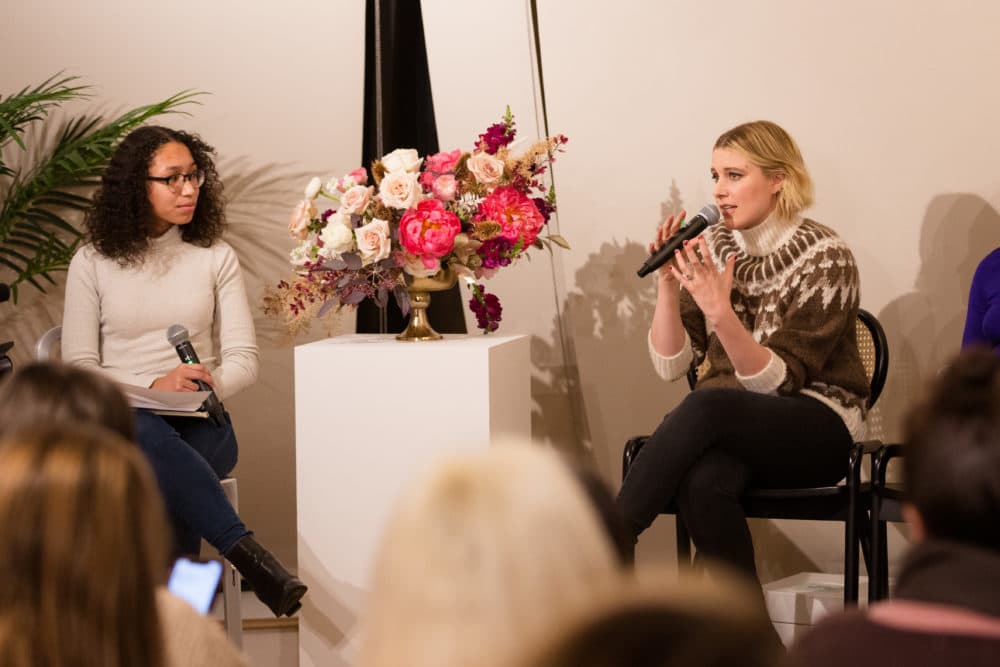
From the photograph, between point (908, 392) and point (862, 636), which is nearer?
point (862, 636)

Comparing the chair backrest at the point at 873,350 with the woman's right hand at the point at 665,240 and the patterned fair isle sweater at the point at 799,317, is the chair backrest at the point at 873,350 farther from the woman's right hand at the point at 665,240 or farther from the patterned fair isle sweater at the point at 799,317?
the woman's right hand at the point at 665,240

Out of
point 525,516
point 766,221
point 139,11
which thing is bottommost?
point 525,516

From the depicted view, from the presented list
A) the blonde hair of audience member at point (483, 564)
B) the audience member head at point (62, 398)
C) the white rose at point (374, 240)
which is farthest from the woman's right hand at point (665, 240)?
the blonde hair of audience member at point (483, 564)

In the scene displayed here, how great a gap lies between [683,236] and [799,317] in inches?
13.4

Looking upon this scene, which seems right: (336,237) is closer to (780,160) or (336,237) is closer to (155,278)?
(155,278)

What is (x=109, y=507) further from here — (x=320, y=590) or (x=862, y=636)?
(x=320, y=590)

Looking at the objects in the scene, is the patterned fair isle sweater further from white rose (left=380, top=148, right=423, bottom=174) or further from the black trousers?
white rose (left=380, top=148, right=423, bottom=174)

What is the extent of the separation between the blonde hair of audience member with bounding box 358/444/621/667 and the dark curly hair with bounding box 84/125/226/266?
2690 mm

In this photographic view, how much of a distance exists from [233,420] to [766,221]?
6.20 feet

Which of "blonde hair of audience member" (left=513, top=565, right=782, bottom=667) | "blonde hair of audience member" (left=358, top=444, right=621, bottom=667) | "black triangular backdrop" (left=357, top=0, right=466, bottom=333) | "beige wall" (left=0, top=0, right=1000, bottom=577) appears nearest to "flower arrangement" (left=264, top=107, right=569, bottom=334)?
"beige wall" (left=0, top=0, right=1000, bottom=577)

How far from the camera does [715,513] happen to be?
2.79 m

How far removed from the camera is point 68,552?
0.97 m

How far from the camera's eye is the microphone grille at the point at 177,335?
3.02m

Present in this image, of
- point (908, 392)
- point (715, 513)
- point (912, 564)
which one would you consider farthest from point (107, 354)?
point (912, 564)
